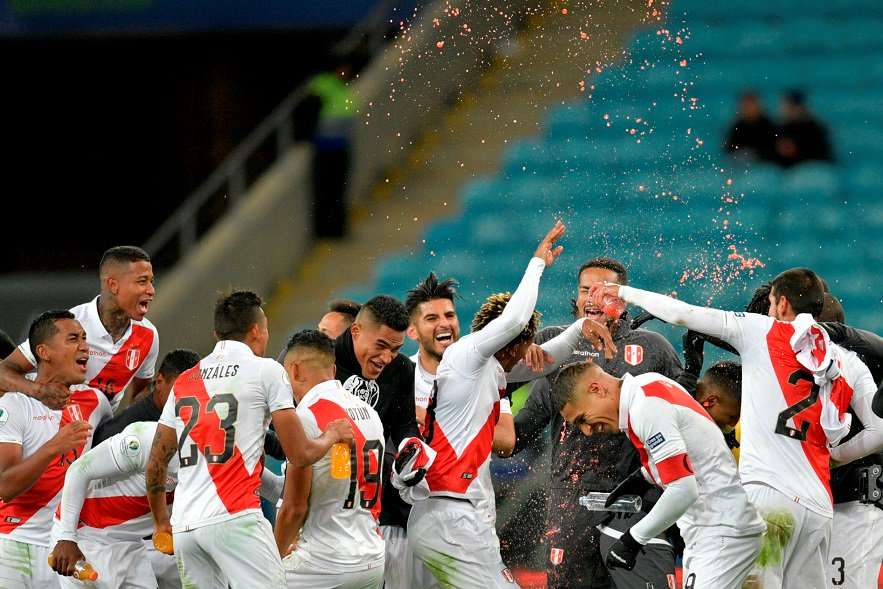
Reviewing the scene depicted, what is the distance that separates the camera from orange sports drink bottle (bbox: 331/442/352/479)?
699 cm

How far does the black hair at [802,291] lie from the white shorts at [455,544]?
6.84ft

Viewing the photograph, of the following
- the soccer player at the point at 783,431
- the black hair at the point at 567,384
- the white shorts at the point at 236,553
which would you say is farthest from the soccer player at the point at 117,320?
the soccer player at the point at 783,431

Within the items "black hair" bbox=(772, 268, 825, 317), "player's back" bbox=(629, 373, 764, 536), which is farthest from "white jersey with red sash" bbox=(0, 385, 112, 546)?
"black hair" bbox=(772, 268, 825, 317)

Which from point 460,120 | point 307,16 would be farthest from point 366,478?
point 307,16

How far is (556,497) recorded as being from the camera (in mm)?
8367

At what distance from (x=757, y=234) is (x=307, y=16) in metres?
6.11

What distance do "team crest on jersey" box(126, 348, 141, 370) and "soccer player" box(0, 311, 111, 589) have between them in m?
0.76

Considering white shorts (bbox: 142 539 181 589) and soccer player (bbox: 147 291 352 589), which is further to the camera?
white shorts (bbox: 142 539 181 589)

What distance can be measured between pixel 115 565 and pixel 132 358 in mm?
1587

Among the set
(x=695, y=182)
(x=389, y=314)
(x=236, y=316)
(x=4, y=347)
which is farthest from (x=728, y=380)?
(x=695, y=182)

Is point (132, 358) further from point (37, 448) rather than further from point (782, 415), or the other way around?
point (782, 415)

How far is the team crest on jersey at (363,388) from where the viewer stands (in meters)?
7.75

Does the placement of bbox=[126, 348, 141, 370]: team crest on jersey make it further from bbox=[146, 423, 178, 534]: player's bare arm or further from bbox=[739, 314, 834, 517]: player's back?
bbox=[739, 314, 834, 517]: player's back

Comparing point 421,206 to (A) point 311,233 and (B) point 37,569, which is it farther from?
(B) point 37,569
